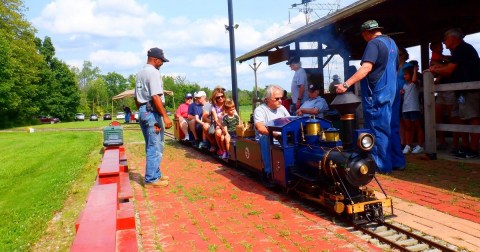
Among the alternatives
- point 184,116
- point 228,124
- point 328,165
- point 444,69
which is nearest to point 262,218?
point 328,165

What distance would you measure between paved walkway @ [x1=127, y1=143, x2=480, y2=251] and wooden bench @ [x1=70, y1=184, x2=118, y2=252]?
1.59 feet

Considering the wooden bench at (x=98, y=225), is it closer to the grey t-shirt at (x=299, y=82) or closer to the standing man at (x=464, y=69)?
the grey t-shirt at (x=299, y=82)

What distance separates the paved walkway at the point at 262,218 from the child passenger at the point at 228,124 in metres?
1.82

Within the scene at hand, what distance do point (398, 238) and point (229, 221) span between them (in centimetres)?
173

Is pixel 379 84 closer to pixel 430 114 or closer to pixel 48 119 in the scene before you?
pixel 430 114

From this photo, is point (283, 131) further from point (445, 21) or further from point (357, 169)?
point (445, 21)

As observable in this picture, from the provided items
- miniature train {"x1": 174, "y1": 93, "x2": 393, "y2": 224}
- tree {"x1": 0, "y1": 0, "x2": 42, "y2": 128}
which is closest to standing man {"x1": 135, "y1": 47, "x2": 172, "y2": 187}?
miniature train {"x1": 174, "y1": 93, "x2": 393, "y2": 224}

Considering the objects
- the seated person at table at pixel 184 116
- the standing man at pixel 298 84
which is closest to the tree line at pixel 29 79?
the seated person at table at pixel 184 116

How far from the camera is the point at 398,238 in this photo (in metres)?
3.82

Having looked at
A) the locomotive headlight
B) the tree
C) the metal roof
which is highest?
the tree

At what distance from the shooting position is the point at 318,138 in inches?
195

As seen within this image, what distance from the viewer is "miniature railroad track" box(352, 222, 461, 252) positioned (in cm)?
354

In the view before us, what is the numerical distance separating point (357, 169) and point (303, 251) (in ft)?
3.42

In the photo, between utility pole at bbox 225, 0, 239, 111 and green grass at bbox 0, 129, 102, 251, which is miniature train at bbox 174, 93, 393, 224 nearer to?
green grass at bbox 0, 129, 102, 251
